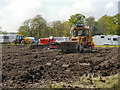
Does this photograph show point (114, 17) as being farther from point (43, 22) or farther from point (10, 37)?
point (10, 37)

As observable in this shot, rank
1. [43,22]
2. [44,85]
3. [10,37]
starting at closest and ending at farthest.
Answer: [44,85] < [10,37] < [43,22]

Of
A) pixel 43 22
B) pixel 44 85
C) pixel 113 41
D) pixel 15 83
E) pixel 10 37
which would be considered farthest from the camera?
pixel 43 22

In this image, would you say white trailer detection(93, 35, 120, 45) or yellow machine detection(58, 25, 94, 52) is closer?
yellow machine detection(58, 25, 94, 52)

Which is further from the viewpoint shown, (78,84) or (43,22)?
(43,22)

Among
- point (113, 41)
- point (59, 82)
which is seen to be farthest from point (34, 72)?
point (113, 41)

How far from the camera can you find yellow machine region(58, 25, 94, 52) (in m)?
17.1

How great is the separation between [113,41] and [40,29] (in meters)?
27.9

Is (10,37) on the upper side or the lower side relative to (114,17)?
lower

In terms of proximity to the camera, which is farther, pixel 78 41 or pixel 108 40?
pixel 108 40

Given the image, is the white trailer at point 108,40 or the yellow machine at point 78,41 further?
the white trailer at point 108,40

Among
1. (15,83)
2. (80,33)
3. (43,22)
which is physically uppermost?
(43,22)

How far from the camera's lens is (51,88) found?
227 inches

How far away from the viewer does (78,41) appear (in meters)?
17.2

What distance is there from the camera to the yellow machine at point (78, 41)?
1711 centimetres
